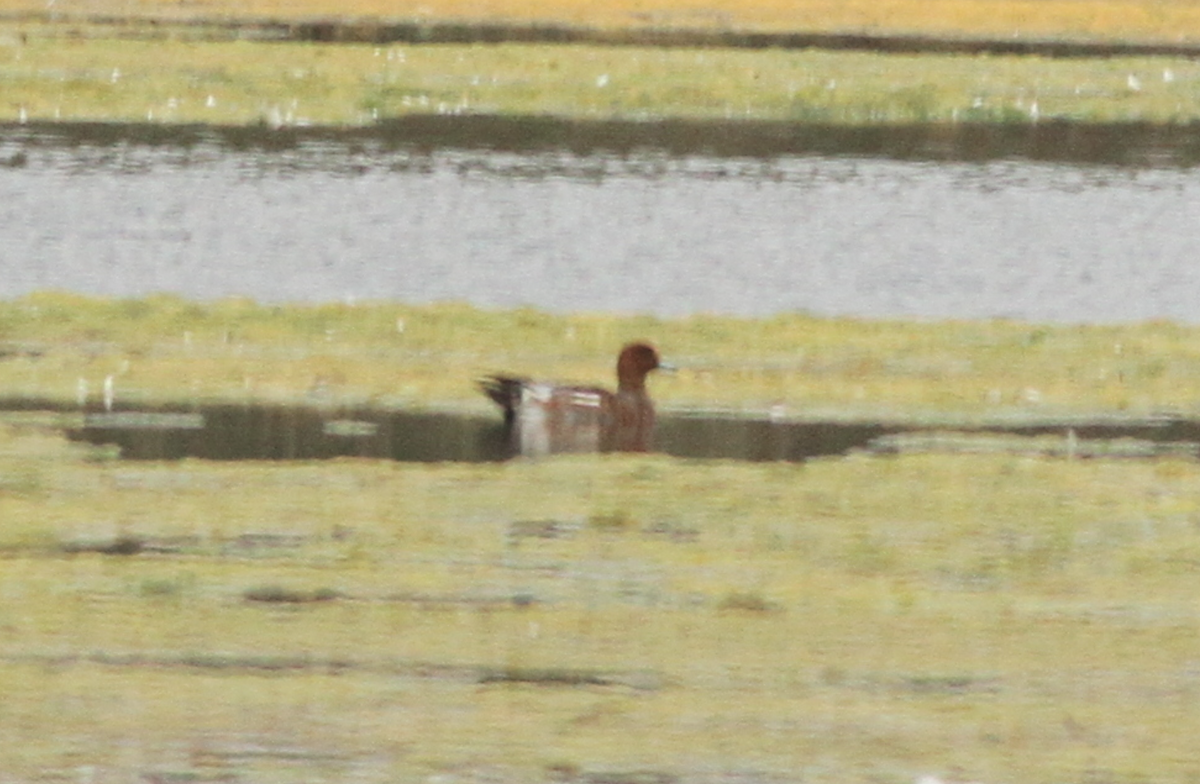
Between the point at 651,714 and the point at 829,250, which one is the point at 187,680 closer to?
the point at 651,714

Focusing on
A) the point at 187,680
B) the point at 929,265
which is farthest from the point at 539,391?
the point at 929,265

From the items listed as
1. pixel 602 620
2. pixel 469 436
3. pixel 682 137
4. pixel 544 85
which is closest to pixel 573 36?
pixel 544 85

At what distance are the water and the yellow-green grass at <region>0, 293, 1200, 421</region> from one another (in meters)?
→ 2.16

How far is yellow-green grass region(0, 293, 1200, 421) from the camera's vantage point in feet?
45.6

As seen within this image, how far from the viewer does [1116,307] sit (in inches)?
763

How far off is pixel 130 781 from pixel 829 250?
15173 millimetres

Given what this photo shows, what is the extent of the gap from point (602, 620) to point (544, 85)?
24.3 m

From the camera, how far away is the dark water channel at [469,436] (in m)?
12.4

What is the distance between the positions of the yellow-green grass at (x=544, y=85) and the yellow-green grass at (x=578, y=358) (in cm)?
1402

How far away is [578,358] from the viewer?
15.4 m

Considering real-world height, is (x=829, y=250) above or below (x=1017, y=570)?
above

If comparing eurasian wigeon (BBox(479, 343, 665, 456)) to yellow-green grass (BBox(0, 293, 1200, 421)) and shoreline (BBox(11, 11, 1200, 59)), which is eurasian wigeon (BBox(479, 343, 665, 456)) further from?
shoreline (BBox(11, 11, 1200, 59))

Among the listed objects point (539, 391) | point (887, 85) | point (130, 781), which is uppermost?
point (887, 85)

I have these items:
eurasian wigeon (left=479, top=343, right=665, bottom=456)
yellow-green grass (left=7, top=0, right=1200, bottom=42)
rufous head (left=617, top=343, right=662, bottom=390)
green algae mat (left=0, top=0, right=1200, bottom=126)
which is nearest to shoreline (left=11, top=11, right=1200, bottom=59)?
green algae mat (left=0, top=0, right=1200, bottom=126)
